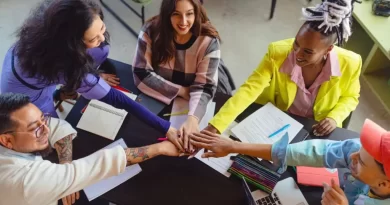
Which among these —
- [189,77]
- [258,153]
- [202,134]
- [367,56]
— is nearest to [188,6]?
[189,77]

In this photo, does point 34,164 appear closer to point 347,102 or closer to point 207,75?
point 207,75

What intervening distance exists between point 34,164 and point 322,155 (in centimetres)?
108

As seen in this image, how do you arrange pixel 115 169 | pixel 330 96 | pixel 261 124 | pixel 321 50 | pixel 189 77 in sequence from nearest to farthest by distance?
pixel 115 169, pixel 321 50, pixel 261 124, pixel 330 96, pixel 189 77

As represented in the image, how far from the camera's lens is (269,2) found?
3.55 m

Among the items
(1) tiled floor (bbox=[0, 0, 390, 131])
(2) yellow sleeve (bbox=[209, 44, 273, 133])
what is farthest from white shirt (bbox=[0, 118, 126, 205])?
(1) tiled floor (bbox=[0, 0, 390, 131])

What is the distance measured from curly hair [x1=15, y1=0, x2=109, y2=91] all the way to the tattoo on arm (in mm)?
419

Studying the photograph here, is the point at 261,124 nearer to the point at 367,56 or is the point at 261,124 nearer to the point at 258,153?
the point at 258,153

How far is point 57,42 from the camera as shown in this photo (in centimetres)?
165

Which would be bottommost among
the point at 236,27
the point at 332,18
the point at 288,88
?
the point at 236,27

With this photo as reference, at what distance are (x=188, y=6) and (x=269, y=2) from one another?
1.97m

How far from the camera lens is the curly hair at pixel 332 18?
5.07 ft

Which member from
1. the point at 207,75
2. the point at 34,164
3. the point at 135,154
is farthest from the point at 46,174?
the point at 207,75

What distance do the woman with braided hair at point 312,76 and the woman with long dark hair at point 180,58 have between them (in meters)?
0.19

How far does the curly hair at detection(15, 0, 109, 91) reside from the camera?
160cm
